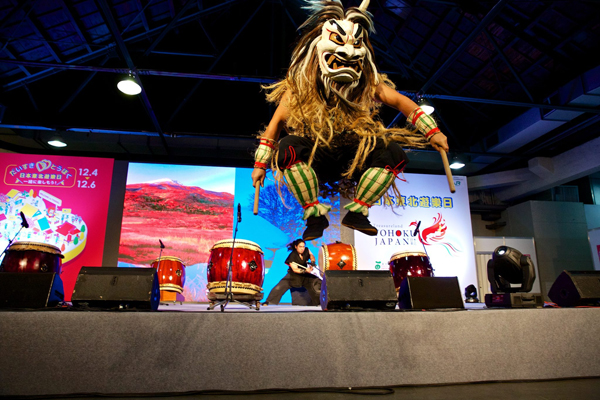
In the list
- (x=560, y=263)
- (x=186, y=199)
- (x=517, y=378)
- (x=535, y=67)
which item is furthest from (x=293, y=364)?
(x=560, y=263)

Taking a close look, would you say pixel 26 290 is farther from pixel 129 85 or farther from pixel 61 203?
pixel 61 203

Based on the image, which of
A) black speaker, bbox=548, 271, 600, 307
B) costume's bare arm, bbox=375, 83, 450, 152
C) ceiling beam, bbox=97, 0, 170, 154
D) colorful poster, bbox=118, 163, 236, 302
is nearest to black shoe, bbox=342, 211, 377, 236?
costume's bare arm, bbox=375, 83, 450, 152

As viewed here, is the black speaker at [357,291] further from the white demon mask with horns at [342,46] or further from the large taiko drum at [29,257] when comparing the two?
the large taiko drum at [29,257]

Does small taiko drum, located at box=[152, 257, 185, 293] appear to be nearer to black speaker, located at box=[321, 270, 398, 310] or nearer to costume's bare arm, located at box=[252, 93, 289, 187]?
costume's bare arm, located at box=[252, 93, 289, 187]

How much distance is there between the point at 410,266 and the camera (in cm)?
436

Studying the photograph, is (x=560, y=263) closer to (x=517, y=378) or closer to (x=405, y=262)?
(x=405, y=262)

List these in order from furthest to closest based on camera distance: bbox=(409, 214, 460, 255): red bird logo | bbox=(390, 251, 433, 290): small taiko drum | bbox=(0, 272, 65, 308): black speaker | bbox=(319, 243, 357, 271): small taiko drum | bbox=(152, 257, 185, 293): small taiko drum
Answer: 1. bbox=(409, 214, 460, 255): red bird logo
2. bbox=(319, 243, 357, 271): small taiko drum
3. bbox=(152, 257, 185, 293): small taiko drum
4. bbox=(390, 251, 433, 290): small taiko drum
5. bbox=(0, 272, 65, 308): black speaker

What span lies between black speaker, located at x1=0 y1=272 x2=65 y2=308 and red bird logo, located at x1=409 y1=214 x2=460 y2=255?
269 inches

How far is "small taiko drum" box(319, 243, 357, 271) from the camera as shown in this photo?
5.06 meters

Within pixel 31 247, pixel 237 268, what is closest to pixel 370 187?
pixel 237 268

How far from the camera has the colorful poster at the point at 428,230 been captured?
7.37 m

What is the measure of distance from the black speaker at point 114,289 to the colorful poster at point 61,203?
18.6ft

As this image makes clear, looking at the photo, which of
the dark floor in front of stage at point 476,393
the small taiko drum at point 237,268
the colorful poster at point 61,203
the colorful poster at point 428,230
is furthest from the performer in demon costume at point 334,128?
the colorful poster at point 61,203

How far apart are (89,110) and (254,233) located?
14.4ft
